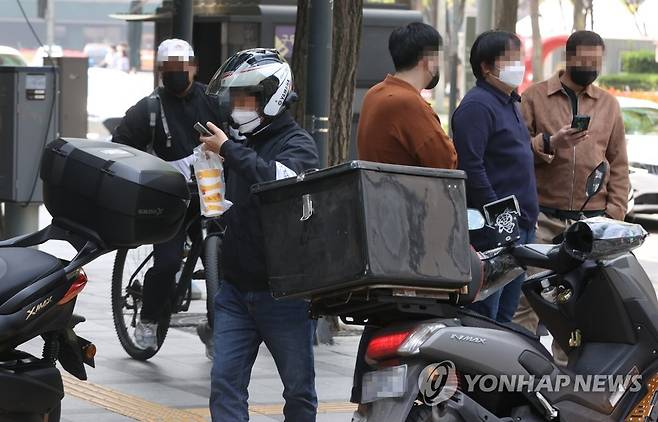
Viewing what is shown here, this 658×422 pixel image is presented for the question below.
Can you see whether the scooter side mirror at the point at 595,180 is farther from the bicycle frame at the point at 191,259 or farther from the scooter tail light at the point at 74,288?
the bicycle frame at the point at 191,259

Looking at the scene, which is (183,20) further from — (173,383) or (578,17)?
(578,17)

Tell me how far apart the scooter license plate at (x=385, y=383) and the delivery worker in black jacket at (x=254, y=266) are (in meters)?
0.52

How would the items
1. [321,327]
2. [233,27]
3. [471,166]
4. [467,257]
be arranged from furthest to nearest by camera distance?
[233,27] → [321,327] → [471,166] → [467,257]

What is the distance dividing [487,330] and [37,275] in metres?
1.70

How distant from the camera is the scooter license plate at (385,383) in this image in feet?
15.1

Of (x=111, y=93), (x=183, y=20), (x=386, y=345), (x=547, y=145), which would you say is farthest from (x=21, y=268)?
(x=111, y=93)

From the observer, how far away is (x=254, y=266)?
5109 mm

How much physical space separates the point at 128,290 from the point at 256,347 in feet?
9.74

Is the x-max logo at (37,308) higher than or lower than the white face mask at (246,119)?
lower

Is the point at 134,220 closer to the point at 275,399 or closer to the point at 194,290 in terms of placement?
the point at 275,399

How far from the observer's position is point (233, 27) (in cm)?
1348

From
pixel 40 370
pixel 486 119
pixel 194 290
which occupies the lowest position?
pixel 194 290

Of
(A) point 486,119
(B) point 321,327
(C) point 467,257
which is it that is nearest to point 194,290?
(B) point 321,327

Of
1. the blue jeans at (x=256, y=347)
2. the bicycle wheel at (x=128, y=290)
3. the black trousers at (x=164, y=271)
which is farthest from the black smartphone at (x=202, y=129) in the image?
the bicycle wheel at (x=128, y=290)
